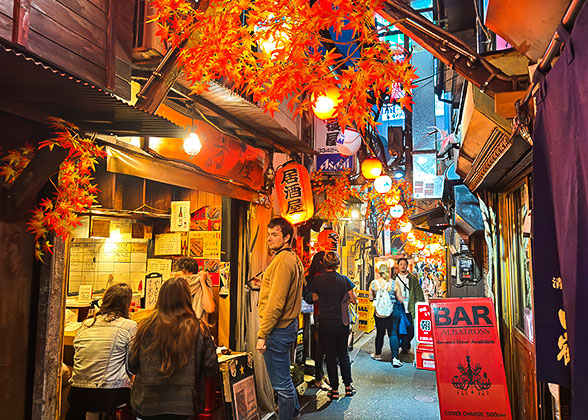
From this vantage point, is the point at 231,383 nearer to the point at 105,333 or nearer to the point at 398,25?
the point at 105,333

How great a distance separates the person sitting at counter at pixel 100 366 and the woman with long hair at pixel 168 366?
36.2 inches

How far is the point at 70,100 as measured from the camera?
3.56 metres

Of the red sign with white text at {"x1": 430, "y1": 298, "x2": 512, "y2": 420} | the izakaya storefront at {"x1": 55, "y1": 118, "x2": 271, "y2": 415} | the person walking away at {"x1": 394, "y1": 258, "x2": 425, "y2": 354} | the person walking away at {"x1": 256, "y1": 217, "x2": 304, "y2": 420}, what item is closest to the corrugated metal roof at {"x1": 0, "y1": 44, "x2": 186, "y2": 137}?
the izakaya storefront at {"x1": 55, "y1": 118, "x2": 271, "y2": 415}

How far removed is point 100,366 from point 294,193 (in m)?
4.69

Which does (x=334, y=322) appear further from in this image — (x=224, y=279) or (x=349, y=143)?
(x=349, y=143)

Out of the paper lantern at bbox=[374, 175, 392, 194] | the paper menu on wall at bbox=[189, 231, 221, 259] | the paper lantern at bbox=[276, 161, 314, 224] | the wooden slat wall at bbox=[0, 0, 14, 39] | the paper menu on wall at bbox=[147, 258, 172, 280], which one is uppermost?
the paper lantern at bbox=[374, 175, 392, 194]

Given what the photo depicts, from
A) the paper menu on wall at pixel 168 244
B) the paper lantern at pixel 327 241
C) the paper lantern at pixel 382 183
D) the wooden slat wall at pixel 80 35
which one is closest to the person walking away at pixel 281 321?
the wooden slat wall at pixel 80 35

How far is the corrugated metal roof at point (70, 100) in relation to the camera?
295 cm

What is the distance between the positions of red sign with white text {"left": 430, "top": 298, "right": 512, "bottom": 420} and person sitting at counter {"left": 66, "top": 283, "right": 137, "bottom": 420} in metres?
4.20

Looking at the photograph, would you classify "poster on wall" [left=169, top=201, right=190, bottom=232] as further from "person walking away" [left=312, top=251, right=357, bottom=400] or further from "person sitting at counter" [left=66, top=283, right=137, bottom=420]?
"person walking away" [left=312, top=251, right=357, bottom=400]

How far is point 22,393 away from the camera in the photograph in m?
3.97

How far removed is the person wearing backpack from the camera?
38.6 ft

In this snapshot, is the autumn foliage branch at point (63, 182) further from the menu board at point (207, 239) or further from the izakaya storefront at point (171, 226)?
the menu board at point (207, 239)

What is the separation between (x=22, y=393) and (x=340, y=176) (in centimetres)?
912
